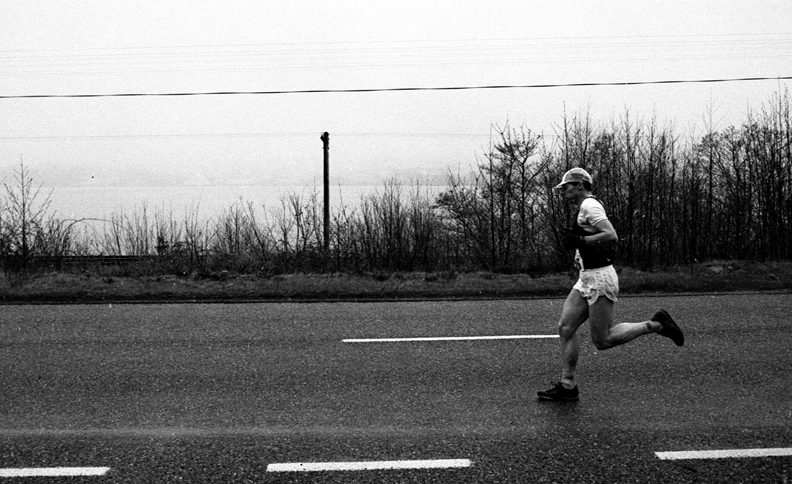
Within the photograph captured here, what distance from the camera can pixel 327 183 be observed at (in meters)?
25.3

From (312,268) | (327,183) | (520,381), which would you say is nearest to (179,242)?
(312,268)

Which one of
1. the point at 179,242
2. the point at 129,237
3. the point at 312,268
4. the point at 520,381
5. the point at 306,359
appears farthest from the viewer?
the point at 129,237

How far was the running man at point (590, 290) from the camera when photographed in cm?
536

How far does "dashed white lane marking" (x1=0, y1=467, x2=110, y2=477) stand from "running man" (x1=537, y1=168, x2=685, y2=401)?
3.41m

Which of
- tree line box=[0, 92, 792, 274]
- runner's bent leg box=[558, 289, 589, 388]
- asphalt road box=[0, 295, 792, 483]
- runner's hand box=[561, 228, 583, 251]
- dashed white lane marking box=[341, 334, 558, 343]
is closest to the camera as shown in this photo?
asphalt road box=[0, 295, 792, 483]

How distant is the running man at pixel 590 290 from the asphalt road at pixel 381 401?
37 cm

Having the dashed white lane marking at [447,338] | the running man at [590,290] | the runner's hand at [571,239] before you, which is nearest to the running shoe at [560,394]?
the running man at [590,290]

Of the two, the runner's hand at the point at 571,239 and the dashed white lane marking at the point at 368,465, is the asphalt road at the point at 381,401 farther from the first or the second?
the runner's hand at the point at 571,239

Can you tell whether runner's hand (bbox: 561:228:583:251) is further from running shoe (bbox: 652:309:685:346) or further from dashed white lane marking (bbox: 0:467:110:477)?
dashed white lane marking (bbox: 0:467:110:477)

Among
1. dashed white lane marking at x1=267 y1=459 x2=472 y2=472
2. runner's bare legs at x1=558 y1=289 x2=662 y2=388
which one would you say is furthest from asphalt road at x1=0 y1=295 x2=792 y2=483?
runner's bare legs at x1=558 y1=289 x2=662 y2=388

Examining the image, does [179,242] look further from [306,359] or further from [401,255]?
[306,359]

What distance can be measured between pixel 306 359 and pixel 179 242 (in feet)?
36.6

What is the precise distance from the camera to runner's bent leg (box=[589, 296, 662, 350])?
546 centimetres

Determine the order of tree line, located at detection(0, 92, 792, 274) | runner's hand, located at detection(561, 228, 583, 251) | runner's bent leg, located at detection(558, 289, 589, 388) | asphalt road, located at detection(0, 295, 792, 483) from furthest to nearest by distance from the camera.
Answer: tree line, located at detection(0, 92, 792, 274) < runner's bent leg, located at detection(558, 289, 589, 388) < runner's hand, located at detection(561, 228, 583, 251) < asphalt road, located at detection(0, 295, 792, 483)
